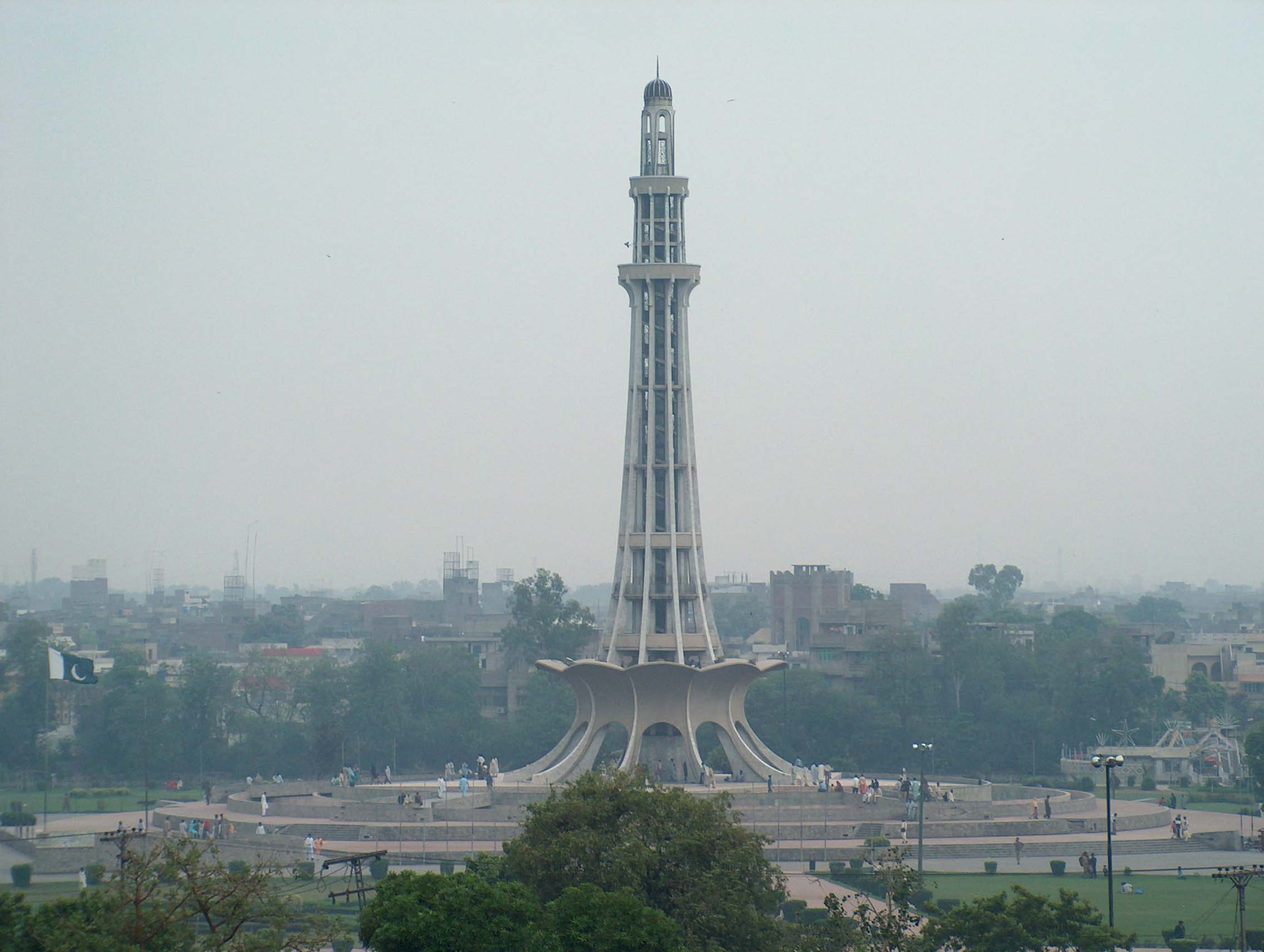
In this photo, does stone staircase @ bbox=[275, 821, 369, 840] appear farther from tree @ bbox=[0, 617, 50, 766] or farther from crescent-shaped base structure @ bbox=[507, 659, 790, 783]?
tree @ bbox=[0, 617, 50, 766]

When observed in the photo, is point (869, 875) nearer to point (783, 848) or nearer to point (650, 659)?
point (783, 848)

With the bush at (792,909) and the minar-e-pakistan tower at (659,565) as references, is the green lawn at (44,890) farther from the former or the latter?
the minar-e-pakistan tower at (659,565)

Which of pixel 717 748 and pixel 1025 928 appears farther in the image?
pixel 717 748

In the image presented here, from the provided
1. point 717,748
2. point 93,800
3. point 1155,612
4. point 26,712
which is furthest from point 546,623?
point 1155,612

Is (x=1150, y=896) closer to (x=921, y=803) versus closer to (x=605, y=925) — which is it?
(x=921, y=803)

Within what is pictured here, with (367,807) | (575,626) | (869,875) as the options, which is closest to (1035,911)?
(869,875)

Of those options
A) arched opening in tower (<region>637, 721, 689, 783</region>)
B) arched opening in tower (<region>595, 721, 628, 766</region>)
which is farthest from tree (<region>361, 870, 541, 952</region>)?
arched opening in tower (<region>637, 721, 689, 783</region>)

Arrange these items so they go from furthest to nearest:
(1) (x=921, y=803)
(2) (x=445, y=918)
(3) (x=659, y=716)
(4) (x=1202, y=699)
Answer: (4) (x=1202, y=699) < (3) (x=659, y=716) < (1) (x=921, y=803) < (2) (x=445, y=918)
